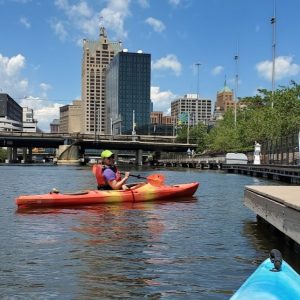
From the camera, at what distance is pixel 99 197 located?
20.0 m

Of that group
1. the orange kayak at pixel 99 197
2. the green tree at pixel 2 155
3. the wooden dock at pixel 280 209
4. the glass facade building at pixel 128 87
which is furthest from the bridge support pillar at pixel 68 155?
the wooden dock at pixel 280 209

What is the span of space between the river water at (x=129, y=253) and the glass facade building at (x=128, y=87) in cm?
15364

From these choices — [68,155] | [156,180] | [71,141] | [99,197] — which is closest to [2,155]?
[68,155]

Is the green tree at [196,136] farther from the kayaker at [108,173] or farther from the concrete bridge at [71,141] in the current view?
the kayaker at [108,173]

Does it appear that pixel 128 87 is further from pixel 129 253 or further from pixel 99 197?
pixel 129 253

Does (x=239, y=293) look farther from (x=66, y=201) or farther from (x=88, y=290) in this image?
(x=66, y=201)

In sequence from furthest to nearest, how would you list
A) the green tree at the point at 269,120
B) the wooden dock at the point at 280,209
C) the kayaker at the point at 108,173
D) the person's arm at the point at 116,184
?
the green tree at the point at 269,120
the person's arm at the point at 116,184
the kayaker at the point at 108,173
the wooden dock at the point at 280,209

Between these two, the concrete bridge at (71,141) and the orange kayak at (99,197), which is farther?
the concrete bridge at (71,141)

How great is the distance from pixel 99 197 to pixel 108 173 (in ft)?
3.45

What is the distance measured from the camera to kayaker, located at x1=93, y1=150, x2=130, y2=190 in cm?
2019

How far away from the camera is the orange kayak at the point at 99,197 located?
19.3 m

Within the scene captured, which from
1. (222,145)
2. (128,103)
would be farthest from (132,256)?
(128,103)

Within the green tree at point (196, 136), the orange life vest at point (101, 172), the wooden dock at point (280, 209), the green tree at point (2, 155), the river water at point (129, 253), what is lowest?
the river water at point (129, 253)

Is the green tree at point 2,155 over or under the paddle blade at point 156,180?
over
